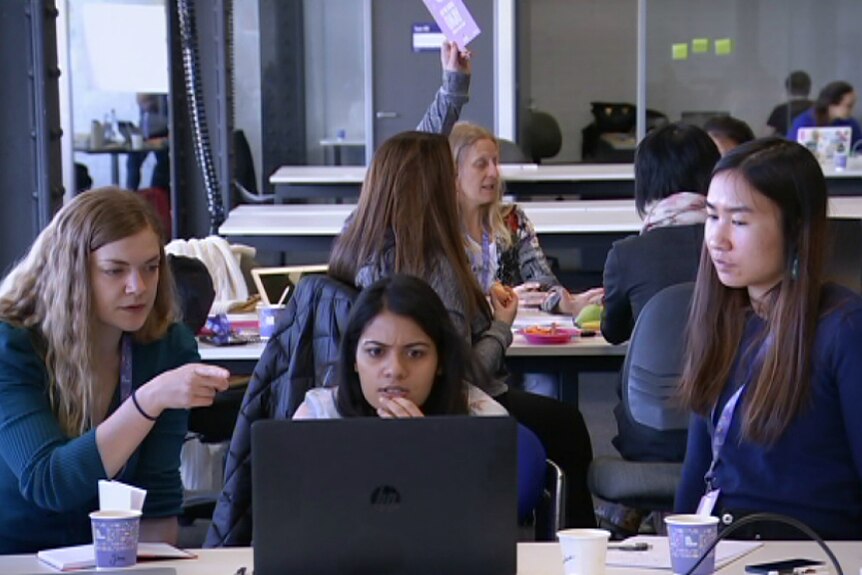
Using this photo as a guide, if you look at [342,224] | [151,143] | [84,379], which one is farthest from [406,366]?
[151,143]

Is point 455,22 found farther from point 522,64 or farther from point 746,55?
point 746,55

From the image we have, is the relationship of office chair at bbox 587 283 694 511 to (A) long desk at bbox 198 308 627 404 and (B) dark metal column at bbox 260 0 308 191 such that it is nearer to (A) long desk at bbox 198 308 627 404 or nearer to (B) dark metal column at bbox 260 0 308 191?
(A) long desk at bbox 198 308 627 404

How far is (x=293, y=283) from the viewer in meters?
4.97

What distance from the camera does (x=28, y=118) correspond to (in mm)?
5047

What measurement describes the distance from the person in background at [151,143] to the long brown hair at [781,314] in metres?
9.45

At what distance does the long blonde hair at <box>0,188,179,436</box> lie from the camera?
2783 millimetres

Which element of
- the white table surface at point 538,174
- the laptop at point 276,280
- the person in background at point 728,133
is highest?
the person in background at point 728,133

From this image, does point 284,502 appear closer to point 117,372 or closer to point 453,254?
point 117,372

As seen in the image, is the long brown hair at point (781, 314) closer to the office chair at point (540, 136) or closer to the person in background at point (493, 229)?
the person in background at point (493, 229)

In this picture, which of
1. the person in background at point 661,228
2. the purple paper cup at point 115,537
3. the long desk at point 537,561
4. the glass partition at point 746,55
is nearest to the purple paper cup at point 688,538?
the long desk at point 537,561

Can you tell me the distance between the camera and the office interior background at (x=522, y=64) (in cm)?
1205

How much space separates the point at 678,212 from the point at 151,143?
815 centimetres

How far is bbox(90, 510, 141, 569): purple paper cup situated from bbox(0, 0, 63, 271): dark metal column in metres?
2.80

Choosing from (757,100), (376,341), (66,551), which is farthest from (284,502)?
(757,100)
